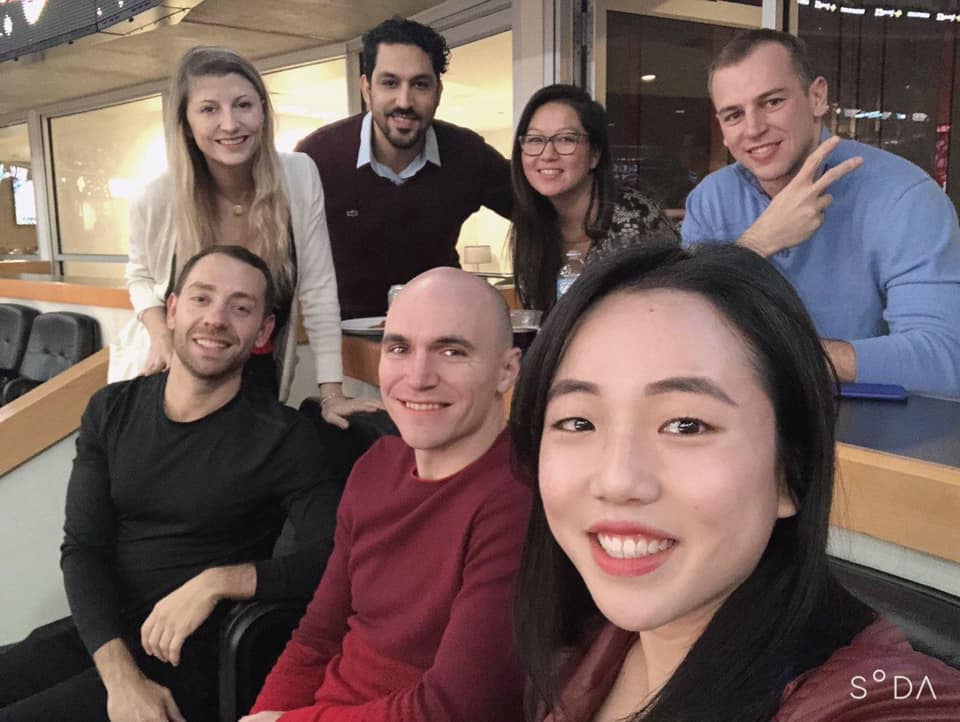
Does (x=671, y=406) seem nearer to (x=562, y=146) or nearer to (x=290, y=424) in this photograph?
(x=290, y=424)

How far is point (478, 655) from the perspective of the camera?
3.63ft

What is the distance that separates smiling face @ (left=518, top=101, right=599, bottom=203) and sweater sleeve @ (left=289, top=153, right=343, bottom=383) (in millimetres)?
605

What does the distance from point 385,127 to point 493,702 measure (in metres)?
2.03

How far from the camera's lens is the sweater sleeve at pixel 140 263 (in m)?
2.21

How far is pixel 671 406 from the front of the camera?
0.68 m


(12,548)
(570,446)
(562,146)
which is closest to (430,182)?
(562,146)

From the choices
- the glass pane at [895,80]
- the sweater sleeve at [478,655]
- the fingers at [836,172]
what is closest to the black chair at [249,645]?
the sweater sleeve at [478,655]

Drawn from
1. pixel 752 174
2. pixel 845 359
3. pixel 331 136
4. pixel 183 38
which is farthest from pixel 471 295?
pixel 183 38

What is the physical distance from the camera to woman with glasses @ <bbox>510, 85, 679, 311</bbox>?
221 cm

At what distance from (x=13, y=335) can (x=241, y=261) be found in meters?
2.81

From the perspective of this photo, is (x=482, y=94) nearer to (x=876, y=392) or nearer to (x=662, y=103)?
(x=662, y=103)

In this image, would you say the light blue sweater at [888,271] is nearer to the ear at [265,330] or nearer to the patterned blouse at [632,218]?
the patterned blouse at [632,218]

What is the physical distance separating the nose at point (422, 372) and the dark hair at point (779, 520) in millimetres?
562

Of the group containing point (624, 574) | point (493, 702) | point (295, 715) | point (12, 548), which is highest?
point (624, 574)
